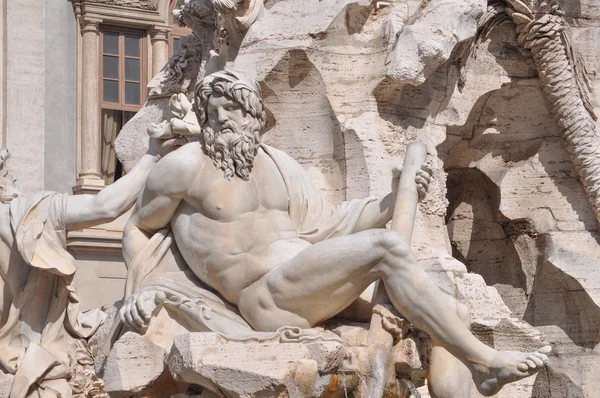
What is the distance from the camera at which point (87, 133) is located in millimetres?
19797

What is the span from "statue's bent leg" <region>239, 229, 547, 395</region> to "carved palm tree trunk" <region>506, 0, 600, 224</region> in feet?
8.68

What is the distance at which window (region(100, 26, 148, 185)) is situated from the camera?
20.2 metres

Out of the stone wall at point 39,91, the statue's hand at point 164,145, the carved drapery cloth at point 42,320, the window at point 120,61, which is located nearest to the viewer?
the statue's hand at point 164,145

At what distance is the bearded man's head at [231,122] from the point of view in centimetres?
855

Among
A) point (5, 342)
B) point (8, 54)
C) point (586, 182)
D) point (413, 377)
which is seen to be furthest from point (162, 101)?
point (8, 54)

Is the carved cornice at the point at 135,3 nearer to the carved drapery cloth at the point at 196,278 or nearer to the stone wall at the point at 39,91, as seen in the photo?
the stone wall at the point at 39,91

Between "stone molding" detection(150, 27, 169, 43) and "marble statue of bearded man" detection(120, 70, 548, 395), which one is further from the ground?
"stone molding" detection(150, 27, 169, 43)

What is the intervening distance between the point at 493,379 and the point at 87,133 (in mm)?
12333

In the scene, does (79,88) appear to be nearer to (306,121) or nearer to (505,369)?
(306,121)

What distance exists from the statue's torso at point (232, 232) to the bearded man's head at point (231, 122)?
61mm

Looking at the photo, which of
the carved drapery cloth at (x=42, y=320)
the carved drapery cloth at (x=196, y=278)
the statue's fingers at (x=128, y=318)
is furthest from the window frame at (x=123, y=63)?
the statue's fingers at (x=128, y=318)

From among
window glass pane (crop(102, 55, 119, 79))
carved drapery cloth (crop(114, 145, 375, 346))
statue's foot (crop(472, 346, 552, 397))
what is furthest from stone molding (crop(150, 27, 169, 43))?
statue's foot (crop(472, 346, 552, 397))

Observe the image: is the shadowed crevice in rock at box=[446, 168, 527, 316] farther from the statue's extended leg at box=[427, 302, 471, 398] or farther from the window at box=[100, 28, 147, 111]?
the window at box=[100, 28, 147, 111]

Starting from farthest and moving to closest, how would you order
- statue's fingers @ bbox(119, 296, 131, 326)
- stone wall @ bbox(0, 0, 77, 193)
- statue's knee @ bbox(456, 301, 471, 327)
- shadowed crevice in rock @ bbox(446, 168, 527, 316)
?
stone wall @ bbox(0, 0, 77, 193)
shadowed crevice in rock @ bbox(446, 168, 527, 316)
statue's fingers @ bbox(119, 296, 131, 326)
statue's knee @ bbox(456, 301, 471, 327)
